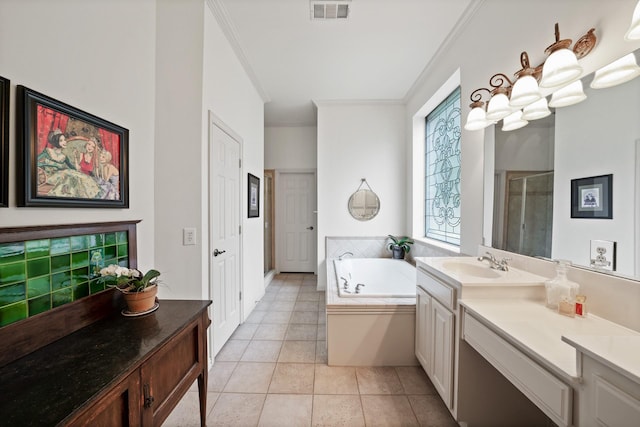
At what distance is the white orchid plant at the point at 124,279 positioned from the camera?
1.12 m

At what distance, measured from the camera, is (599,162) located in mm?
1043

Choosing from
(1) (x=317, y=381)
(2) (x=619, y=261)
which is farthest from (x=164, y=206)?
(2) (x=619, y=261)

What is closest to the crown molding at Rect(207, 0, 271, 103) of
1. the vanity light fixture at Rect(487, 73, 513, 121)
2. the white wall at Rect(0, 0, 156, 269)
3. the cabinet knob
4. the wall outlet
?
the white wall at Rect(0, 0, 156, 269)

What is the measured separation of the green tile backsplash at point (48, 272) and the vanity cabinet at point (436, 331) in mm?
1812

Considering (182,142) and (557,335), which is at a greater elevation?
(182,142)

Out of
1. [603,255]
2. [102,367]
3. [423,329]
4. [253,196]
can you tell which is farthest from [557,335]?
[253,196]

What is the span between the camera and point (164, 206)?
5.74 ft

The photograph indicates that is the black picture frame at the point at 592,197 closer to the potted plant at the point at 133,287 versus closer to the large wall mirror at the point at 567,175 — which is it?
the large wall mirror at the point at 567,175

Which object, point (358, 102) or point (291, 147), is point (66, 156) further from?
point (291, 147)

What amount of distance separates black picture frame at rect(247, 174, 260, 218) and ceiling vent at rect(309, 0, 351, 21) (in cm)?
169

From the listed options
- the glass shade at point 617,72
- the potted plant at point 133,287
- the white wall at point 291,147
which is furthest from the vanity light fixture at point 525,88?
the white wall at point 291,147

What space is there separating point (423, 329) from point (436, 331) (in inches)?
9.2

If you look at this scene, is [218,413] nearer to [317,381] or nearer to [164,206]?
[317,381]

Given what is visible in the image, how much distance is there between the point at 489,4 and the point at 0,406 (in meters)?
3.08
